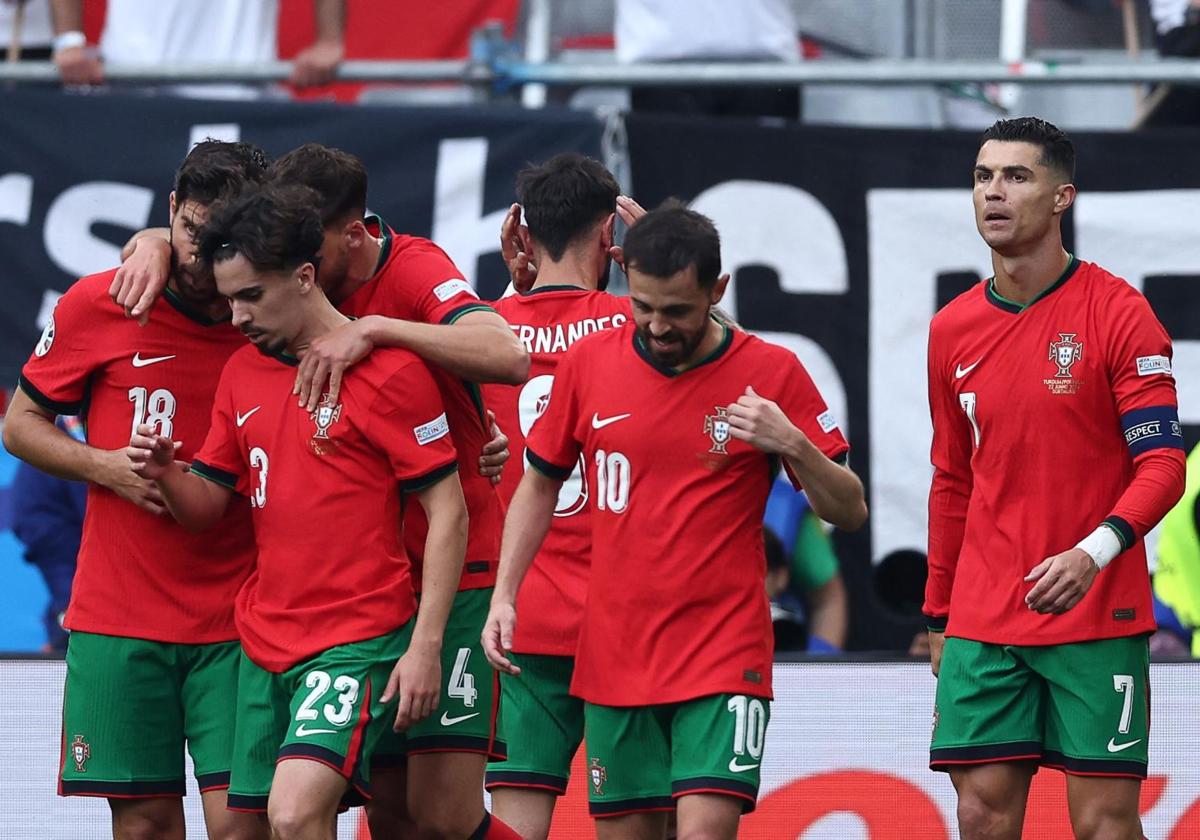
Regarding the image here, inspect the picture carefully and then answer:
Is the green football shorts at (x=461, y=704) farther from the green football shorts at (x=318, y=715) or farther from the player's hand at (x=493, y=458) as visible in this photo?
the player's hand at (x=493, y=458)

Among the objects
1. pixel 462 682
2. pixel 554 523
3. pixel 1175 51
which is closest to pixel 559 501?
pixel 554 523

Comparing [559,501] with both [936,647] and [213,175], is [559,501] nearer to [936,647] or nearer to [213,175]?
[936,647]

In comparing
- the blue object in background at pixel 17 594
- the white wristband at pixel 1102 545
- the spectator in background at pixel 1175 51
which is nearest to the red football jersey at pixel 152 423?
the white wristband at pixel 1102 545

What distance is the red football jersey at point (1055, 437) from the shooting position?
5883mm

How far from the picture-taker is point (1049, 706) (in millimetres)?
6047

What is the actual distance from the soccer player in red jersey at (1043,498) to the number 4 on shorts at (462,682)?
1451 millimetres

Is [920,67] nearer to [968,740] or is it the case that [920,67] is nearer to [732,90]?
[732,90]

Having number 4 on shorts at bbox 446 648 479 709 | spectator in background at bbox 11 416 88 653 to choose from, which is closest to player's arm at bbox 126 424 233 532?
number 4 on shorts at bbox 446 648 479 709

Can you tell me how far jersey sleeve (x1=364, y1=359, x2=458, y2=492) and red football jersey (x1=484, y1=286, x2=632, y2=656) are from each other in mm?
835

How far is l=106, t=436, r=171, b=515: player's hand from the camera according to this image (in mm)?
5707

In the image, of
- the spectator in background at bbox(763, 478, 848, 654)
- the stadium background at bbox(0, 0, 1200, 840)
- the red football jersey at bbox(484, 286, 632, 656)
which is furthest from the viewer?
the stadium background at bbox(0, 0, 1200, 840)

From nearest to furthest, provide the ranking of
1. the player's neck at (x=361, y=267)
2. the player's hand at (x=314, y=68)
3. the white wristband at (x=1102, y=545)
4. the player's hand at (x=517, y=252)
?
the white wristband at (x=1102, y=545) → the player's neck at (x=361, y=267) → the player's hand at (x=517, y=252) → the player's hand at (x=314, y=68)

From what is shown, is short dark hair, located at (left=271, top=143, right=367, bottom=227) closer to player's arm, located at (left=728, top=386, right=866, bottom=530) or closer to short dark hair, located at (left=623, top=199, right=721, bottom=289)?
A: short dark hair, located at (left=623, top=199, right=721, bottom=289)

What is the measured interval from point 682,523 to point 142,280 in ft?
5.55
